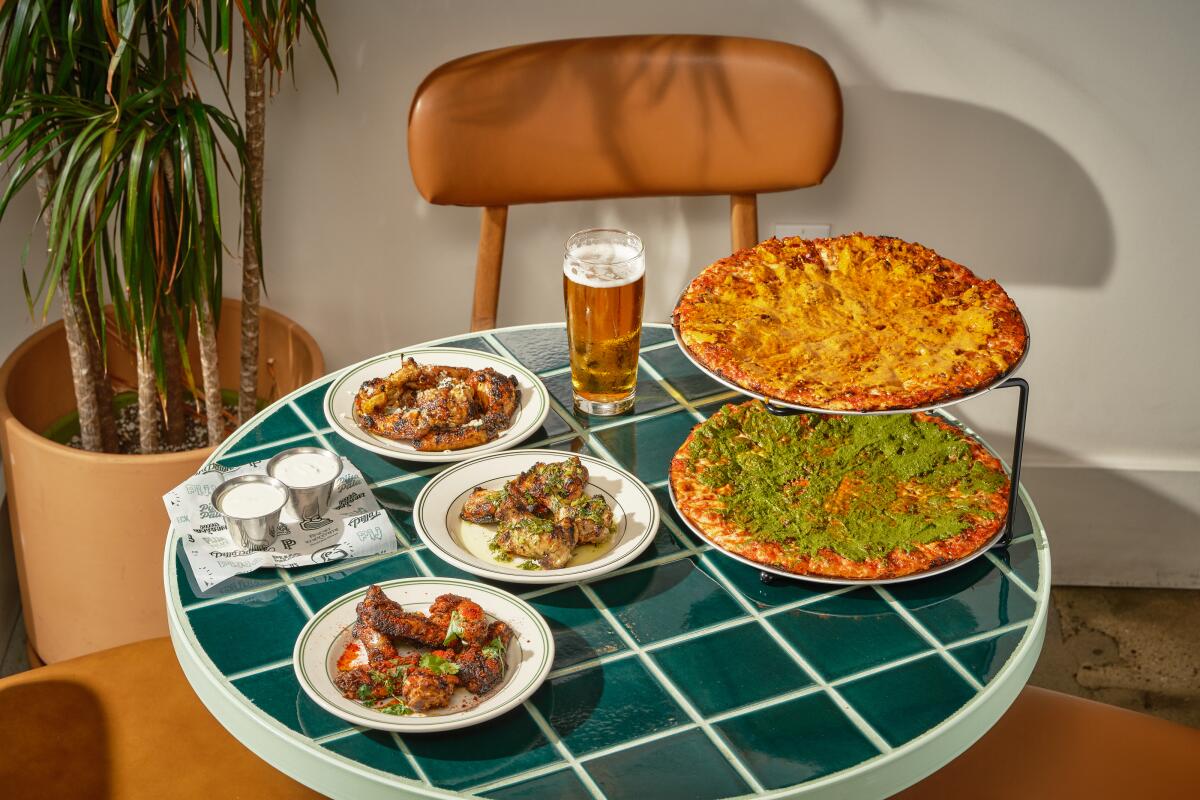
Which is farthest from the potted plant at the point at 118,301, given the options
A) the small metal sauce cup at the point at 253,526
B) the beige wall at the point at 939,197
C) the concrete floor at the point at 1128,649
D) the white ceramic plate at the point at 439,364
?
the concrete floor at the point at 1128,649

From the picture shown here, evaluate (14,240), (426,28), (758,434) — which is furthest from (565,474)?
(14,240)

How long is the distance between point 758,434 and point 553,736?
0.58 m

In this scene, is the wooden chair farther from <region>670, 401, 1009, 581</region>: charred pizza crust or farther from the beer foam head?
<region>670, 401, 1009, 581</region>: charred pizza crust

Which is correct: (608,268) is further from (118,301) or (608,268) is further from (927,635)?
(118,301)

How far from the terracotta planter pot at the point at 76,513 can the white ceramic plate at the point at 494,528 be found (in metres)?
0.75

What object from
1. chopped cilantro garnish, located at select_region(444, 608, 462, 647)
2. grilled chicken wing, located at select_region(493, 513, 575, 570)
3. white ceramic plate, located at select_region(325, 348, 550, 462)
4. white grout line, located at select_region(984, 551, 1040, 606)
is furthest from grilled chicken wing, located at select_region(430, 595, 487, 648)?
white grout line, located at select_region(984, 551, 1040, 606)

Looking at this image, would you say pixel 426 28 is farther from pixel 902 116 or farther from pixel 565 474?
pixel 565 474

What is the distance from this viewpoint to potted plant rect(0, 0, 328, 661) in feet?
6.52

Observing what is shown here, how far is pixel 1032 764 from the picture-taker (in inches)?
64.0

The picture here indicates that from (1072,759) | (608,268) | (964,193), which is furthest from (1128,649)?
(608,268)

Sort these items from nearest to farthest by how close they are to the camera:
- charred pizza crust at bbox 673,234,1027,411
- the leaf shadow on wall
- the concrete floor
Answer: charred pizza crust at bbox 673,234,1027,411 < the leaf shadow on wall < the concrete floor

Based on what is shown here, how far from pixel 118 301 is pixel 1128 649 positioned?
2.18 meters

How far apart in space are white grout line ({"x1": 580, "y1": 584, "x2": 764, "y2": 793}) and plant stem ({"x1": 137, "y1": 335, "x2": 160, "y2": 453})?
45.0 inches

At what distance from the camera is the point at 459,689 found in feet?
4.15
